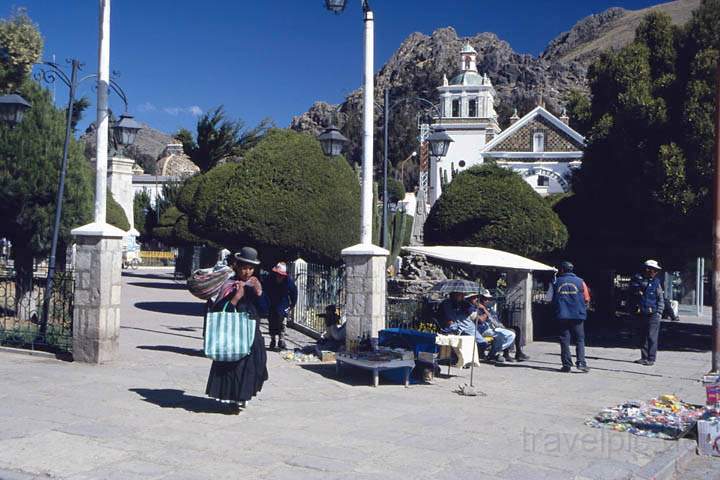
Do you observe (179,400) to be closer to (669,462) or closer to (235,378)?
(235,378)

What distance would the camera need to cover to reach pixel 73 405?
7957 millimetres

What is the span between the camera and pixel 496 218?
16.8 m

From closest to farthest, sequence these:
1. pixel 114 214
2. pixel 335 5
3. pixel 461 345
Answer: pixel 461 345
pixel 335 5
pixel 114 214

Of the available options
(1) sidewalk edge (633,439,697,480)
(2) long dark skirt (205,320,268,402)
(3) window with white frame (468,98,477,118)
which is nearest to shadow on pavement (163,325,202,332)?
(2) long dark skirt (205,320,268,402)

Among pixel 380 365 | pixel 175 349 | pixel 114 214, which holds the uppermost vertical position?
pixel 114 214

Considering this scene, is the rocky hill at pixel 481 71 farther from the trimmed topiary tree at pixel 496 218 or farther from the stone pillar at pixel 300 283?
the stone pillar at pixel 300 283

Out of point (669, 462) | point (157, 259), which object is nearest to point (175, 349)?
point (669, 462)

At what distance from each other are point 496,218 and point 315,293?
4.30m

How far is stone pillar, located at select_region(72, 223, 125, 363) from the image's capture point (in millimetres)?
10375

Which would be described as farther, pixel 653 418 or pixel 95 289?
pixel 95 289

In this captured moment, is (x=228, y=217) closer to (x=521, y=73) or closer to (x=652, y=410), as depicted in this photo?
(x=652, y=410)

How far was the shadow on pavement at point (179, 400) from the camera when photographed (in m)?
8.03

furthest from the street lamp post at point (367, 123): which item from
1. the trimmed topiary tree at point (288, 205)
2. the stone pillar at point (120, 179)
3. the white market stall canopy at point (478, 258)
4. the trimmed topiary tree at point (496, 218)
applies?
the stone pillar at point (120, 179)

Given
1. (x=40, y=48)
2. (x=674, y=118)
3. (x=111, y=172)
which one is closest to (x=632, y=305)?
(x=674, y=118)
